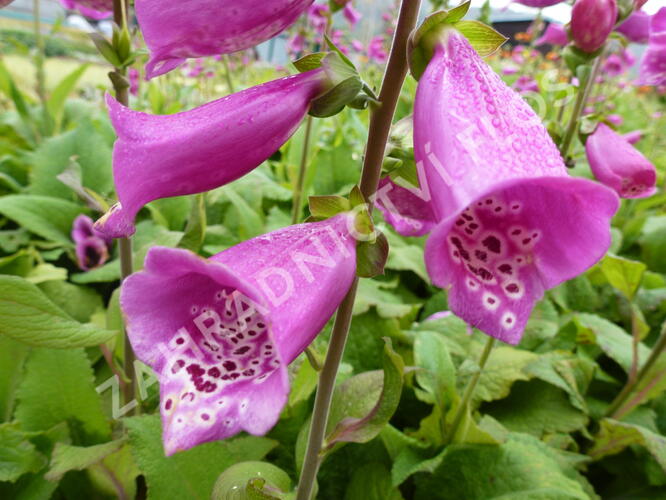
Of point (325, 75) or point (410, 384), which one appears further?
point (410, 384)

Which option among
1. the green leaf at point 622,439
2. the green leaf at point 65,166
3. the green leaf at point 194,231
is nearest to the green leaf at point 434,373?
the green leaf at point 622,439

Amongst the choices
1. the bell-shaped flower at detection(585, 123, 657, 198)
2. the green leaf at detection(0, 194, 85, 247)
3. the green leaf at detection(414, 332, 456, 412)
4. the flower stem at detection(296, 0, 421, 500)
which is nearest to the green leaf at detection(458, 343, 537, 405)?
the green leaf at detection(414, 332, 456, 412)

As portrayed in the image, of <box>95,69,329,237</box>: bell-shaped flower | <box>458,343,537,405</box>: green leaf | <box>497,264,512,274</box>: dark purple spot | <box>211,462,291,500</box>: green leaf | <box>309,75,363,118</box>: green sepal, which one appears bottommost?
<box>458,343,537,405</box>: green leaf

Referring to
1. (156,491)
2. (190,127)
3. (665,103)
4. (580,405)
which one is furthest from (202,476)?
(665,103)

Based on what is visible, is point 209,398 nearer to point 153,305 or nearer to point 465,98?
point 153,305

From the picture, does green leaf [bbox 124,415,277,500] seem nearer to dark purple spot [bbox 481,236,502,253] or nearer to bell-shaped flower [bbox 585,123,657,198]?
dark purple spot [bbox 481,236,502,253]

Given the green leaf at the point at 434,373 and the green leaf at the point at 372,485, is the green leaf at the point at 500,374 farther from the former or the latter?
the green leaf at the point at 372,485

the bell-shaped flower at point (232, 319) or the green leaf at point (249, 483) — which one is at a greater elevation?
the bell-shaped flower at point (232, 319)
